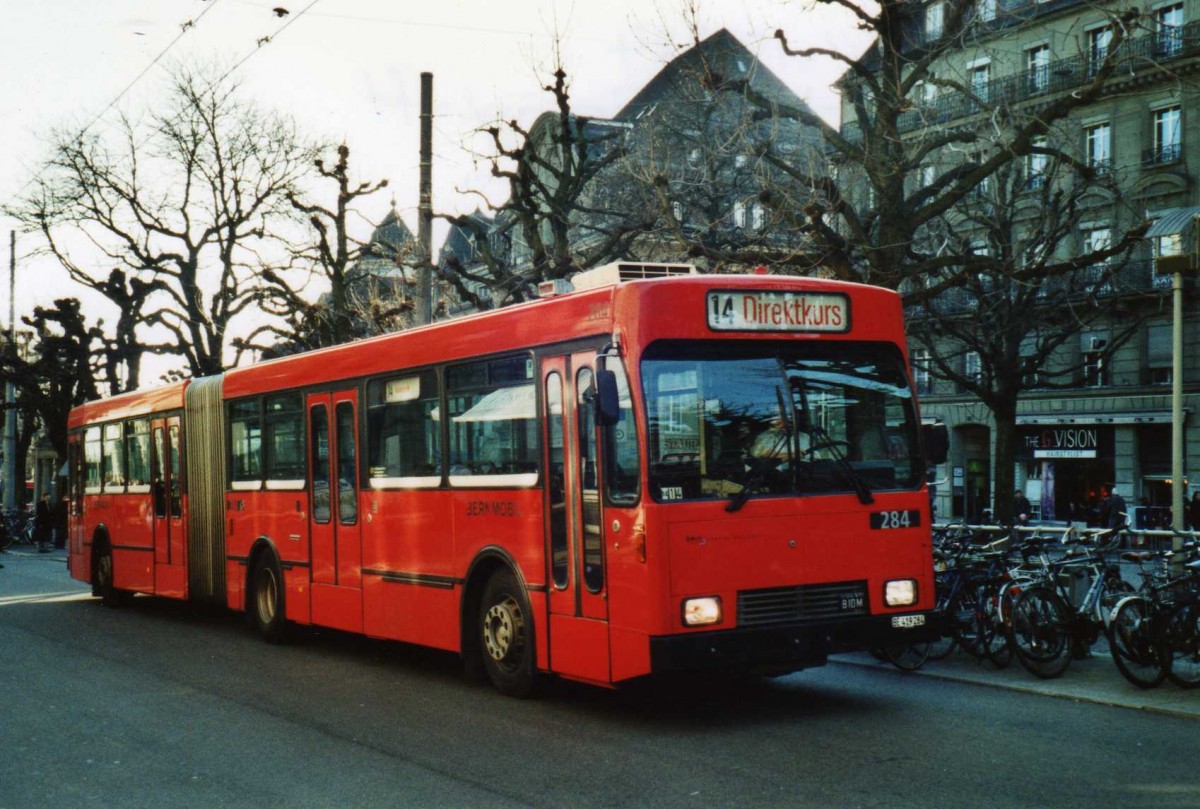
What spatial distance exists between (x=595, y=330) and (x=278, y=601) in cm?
661

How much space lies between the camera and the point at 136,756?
8297 mm

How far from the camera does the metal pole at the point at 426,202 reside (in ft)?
62.5

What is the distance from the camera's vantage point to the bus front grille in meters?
8.73

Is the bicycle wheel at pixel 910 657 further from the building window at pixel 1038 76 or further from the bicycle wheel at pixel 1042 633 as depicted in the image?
the building window at pixel 1038 76

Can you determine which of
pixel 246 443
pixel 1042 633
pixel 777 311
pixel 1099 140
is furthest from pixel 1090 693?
pixel 1099 140

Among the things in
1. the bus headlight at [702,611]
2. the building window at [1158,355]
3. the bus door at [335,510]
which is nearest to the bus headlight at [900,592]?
the bus headlight at [702,611]

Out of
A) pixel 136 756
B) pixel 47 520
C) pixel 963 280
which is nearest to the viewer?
pixel 136 756

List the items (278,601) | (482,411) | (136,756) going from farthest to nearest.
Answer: (278,601) → (482,411) → (136,756)

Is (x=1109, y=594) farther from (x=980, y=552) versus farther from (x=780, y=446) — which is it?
(x=780, y=446)

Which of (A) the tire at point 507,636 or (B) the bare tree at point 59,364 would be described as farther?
(B) the bare tree at point 59,364

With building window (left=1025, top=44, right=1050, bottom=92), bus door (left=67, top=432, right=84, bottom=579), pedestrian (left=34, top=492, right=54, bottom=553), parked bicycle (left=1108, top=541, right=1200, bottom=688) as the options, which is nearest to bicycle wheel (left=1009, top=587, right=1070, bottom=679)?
parked bicycle (left=1108, top=541, right=1200, bottom=688)

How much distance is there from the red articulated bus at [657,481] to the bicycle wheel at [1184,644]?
5.96ft

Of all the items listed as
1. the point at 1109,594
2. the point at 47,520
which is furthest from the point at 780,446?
the point at 47,520

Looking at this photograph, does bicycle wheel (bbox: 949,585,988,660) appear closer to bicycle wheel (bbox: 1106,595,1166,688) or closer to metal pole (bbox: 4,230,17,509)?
bicycle wheel (bbox: 1106,595,1166,688)
